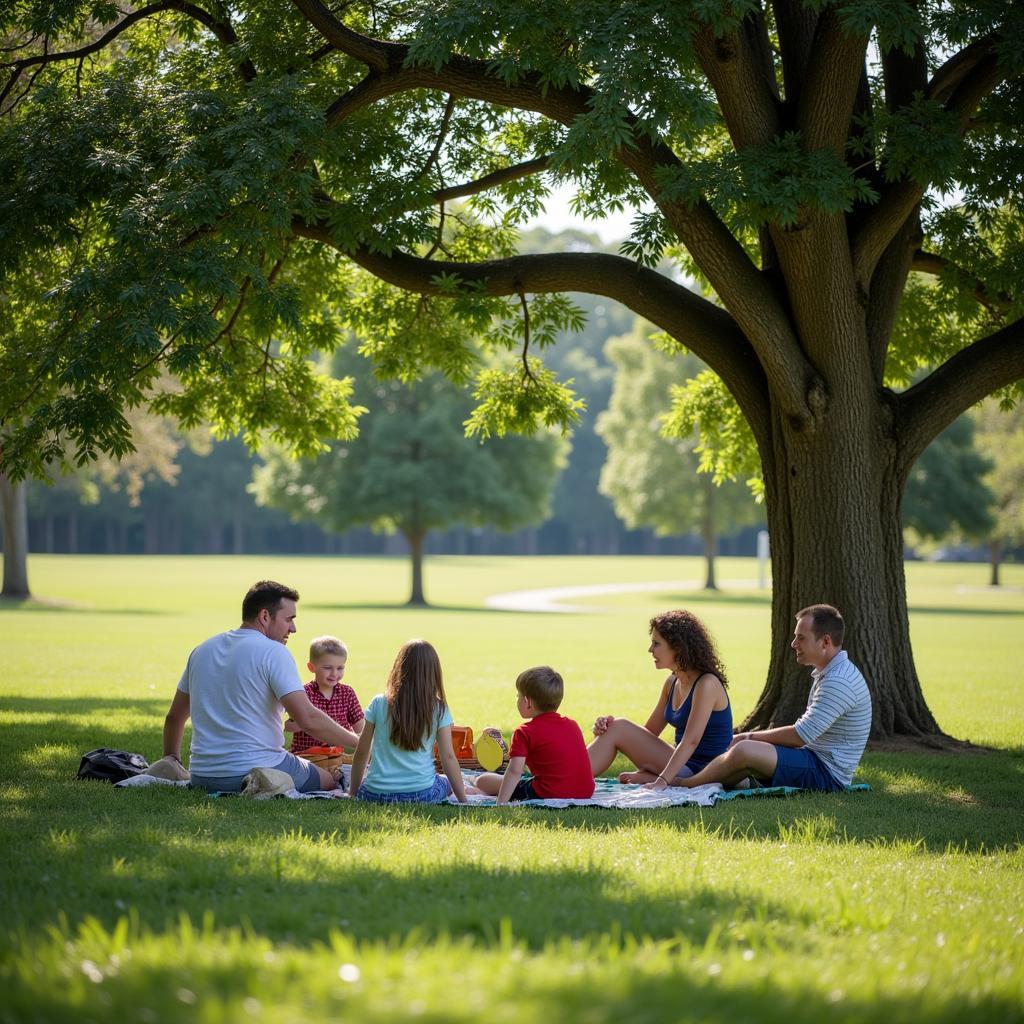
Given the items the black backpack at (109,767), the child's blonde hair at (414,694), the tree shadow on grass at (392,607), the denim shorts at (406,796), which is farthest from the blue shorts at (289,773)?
the tree shadow on grass at (392,607)

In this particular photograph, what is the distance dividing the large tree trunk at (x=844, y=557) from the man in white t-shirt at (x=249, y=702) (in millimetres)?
4837

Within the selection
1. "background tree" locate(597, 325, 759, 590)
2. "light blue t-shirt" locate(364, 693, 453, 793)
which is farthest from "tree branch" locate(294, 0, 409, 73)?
"background tree" locate(597, 325, 759, 590)

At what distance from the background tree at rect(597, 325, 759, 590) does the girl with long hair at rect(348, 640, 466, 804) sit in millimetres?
44670

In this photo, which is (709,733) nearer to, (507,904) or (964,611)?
(507,904)

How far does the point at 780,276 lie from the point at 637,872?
6.97m

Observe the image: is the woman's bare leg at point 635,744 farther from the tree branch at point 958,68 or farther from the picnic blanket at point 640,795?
the tree branch at point 958,68

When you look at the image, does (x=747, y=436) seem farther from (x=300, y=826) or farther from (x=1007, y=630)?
(x=1007, y=630)

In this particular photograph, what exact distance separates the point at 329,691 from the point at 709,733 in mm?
2832

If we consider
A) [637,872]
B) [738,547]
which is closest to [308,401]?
[637,872]

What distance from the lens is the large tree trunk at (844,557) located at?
1079 centimetres

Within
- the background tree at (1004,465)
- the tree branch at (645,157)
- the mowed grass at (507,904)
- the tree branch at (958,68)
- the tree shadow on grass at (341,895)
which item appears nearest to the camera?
the mowed grass at (507,904)

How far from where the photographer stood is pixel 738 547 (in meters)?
111

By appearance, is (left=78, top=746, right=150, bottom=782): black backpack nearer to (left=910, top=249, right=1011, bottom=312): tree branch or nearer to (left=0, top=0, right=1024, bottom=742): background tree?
(left=0, top=0, right=1024, bottom=742): background tree

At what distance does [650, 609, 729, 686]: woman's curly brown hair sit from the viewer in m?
8.48
